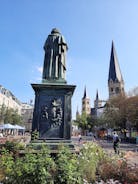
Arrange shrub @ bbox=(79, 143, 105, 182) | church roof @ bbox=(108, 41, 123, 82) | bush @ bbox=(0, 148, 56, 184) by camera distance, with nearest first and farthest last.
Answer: bush @ bbox=(0, 148, 56, 184) < shrub @ bbox=(79, 143, 105, 182) < church roof @ bbox=(108, 41, 123, 82)

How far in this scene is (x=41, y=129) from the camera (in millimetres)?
7344

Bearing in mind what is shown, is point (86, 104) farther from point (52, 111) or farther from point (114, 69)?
point (52, 111)

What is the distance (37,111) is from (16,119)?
63.2 m

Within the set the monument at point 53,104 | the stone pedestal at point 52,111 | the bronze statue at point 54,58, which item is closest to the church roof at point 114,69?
the bronze statue at point 54,58

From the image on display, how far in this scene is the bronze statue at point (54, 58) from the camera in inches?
324

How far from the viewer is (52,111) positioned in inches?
295

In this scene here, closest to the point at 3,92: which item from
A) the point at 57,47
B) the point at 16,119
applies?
the point at 16,119

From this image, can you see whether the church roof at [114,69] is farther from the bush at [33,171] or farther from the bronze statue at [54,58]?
the bush at [33,171]

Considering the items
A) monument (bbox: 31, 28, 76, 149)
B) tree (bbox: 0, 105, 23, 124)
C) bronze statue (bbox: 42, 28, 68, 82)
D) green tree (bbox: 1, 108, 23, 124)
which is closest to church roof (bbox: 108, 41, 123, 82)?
green tree (bbox: 1, 108, 23, 124)

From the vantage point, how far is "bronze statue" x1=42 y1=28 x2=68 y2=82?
8234mm

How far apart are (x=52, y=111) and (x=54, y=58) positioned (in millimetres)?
2417

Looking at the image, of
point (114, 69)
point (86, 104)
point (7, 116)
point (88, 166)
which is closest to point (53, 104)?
point (88, 166)

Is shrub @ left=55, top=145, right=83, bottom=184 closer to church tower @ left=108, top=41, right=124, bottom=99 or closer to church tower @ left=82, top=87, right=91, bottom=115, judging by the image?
church tower @ left=108, top=41, right=124, bottom=99

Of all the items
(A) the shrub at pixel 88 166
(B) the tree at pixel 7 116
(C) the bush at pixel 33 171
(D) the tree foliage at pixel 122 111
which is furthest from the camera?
(B) the tree at pixel 7 116
